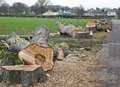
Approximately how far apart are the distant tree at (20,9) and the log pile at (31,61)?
9547 cm

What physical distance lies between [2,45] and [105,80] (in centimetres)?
442

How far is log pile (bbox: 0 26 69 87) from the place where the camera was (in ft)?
25.6

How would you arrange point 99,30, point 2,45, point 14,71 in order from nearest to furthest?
1. point 14,71
2. point 2,45
3. point 99,30

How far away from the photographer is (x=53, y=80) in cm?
855

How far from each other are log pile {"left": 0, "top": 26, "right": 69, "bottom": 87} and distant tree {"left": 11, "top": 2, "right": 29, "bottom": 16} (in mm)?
95467

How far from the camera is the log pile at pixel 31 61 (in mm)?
7801

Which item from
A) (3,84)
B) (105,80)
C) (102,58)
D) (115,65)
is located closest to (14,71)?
(3,84)

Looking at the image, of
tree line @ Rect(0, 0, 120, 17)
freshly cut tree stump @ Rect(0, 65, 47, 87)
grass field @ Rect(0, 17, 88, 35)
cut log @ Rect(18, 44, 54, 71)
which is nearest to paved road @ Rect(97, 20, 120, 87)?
cut log @ Rect(18, 44, 54, 71)

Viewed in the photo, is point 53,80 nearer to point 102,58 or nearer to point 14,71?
point 14,71

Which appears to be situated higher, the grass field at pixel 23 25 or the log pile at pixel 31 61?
the log pile at pixel 31 61

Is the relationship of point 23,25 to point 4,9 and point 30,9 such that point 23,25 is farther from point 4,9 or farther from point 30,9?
point 30,9

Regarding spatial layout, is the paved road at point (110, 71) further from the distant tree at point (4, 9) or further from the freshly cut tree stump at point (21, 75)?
the distant tree at point (4, 9)

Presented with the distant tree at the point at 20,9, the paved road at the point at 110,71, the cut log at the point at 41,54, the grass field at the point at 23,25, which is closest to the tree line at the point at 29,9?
the distant tree at the point at 20,9

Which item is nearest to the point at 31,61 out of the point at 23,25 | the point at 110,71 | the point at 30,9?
the point at 110,71
